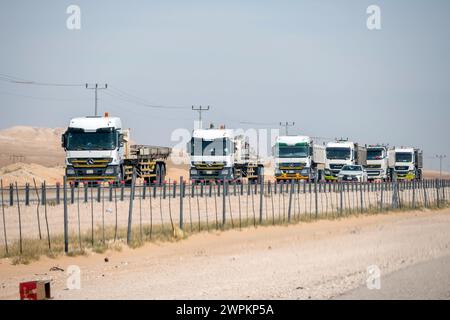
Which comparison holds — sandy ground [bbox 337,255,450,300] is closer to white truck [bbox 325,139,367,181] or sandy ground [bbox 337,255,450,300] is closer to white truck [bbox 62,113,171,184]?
white truck [bbox 62,113,171,184]

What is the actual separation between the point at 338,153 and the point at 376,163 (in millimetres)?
8385

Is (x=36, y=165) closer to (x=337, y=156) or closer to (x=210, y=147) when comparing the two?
(x=337, y=156)

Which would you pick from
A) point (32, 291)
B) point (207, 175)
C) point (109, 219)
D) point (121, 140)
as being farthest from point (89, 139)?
point (32, 291)

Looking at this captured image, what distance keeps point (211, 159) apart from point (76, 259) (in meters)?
25.7

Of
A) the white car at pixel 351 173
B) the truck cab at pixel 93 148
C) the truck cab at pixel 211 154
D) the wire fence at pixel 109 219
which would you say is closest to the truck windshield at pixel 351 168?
the white car at pixel 351 173

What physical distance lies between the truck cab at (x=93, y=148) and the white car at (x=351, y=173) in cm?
2366

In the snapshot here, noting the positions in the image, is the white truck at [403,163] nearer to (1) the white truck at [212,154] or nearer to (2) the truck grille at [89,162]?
(1) the white truck at [212,154]

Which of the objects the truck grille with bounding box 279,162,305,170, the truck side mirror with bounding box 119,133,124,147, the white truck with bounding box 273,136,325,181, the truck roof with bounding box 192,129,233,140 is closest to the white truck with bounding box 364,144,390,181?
the white truck with bounding box 273,136,325,181

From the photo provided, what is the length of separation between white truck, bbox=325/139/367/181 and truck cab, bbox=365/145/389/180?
6.83 m

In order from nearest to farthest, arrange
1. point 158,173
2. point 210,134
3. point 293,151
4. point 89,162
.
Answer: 1. point 89,162
2. point 210,134
3. point 158,173
4. point 293,151

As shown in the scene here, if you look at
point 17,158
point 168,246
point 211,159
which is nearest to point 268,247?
point 168,246

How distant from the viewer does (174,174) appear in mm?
86875

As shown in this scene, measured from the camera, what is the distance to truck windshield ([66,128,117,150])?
39.5 meters

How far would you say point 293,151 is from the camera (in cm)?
5447
